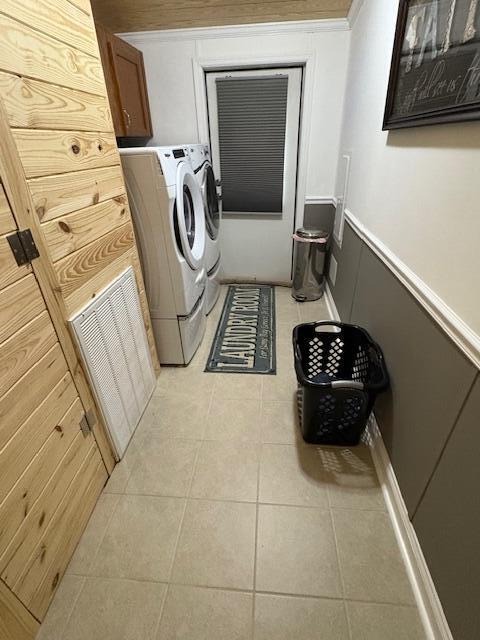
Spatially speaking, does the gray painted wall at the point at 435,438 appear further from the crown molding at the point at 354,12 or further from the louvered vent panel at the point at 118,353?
the crown molding at the point at 354,12

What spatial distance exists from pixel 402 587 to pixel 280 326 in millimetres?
→ 1693

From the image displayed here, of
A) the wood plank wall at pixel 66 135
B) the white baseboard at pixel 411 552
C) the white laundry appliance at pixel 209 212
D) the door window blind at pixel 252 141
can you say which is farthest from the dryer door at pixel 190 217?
the white baseboard at pixel 411 552

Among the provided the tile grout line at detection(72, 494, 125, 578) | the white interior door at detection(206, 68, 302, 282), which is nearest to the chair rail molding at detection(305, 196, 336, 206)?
the white interior door at detection(206, 68, 302, 282)

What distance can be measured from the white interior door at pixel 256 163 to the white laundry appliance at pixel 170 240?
79cm

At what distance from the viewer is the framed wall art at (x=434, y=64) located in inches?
31.0

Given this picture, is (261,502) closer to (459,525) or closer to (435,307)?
(459,525)

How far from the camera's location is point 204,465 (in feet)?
4.61

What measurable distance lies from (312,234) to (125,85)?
1756mm

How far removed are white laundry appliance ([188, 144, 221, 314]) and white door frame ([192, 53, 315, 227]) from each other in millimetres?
281

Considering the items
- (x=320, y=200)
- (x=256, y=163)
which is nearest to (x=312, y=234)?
(x=320, y=200)

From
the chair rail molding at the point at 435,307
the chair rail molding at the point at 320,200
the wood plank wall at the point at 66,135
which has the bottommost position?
the chair rail molding at the point at 435,307

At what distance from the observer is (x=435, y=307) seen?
35.6 inches

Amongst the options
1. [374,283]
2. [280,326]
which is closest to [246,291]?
[280,326]

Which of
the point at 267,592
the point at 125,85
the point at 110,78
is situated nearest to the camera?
the point at 267,592
